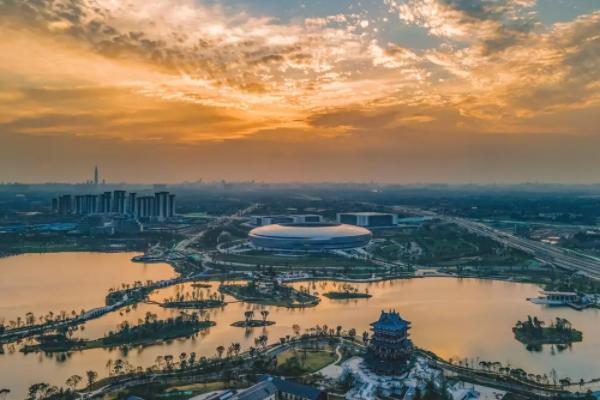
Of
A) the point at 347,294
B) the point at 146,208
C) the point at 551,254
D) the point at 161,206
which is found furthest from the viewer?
the point at 161,206

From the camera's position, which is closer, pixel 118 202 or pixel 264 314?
pixel 264 314

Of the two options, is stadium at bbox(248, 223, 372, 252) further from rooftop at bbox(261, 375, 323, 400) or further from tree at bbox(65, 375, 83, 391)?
rooftop at bbox(261, 375, 323, 400)

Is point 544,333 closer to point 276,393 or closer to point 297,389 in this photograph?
point 297,389

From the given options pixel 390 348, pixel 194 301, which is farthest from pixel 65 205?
pixel 390 348

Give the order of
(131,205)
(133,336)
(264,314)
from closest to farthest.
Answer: (133,336) → (264,314) → (131,205)

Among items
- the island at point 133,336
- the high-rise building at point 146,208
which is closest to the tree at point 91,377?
the island at point 133,336

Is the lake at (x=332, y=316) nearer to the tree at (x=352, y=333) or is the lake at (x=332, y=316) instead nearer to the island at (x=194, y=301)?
the island at (x=194, y=301)

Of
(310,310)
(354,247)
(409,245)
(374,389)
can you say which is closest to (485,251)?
(409,245)
